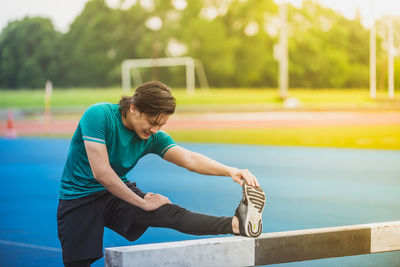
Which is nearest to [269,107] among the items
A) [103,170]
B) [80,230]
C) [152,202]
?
[152,202]

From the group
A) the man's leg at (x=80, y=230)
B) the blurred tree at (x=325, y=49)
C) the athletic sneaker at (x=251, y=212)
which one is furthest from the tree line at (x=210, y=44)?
the athletic sneaker at (x=251, y=212)

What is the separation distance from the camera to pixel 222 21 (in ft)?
151

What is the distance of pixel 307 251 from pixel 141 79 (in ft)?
132

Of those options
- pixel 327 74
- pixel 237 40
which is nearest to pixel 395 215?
pixel 327 74

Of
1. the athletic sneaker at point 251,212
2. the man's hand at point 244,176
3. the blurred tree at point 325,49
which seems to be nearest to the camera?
the athletic sneaker at point 251,212

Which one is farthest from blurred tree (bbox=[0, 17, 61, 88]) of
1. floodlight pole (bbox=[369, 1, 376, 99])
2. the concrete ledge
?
the concrete ledge

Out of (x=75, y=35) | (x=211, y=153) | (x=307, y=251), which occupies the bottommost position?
(x=211, y=153)

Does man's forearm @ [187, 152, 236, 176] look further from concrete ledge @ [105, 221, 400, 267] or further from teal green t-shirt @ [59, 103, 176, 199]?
concrete ledge @ [105, 221, 400, 267]

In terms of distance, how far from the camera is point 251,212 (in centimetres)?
296

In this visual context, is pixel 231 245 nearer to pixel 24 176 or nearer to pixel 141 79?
pixel 24 176

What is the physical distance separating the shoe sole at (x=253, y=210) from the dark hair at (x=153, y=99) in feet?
1.94

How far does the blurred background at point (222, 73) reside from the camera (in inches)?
601

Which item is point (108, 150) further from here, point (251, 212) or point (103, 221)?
point (251, 212)

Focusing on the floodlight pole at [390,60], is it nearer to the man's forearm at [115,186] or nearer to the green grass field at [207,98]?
the green grass field at [207,98]
